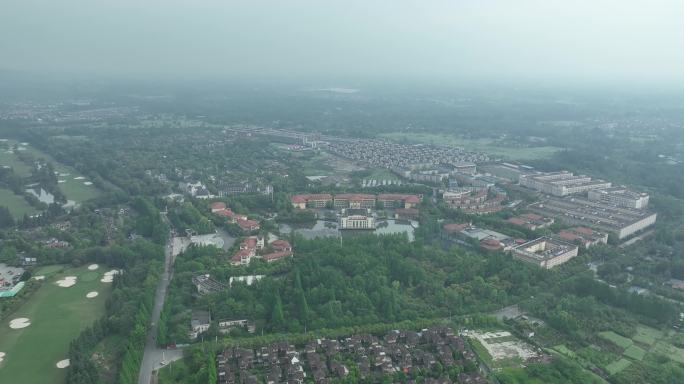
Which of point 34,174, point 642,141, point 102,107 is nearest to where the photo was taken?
point 34,174

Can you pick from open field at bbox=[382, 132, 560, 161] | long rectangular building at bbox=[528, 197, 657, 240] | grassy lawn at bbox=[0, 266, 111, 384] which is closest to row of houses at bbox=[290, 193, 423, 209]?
long rectangular building at bbox=[528, 197, 657, 240]

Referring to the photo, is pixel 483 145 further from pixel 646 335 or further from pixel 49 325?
pixel 49 325

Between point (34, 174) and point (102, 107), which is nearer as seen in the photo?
point (34, 174)

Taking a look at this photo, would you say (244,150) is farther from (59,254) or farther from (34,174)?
(59,254)

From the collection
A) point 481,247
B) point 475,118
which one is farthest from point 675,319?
point 475,118

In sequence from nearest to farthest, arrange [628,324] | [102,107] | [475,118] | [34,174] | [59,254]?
[628,324] → [59,254] → [34,174] → [475,118] → [102,107]
